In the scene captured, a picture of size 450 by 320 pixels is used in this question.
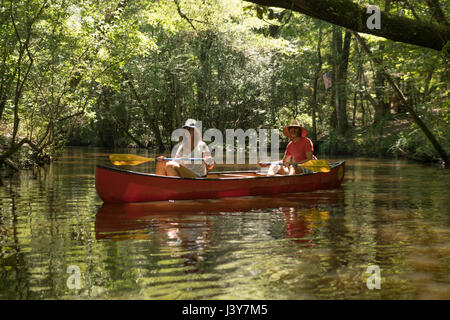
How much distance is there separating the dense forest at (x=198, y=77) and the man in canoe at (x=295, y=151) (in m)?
2.91

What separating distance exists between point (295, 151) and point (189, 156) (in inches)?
107

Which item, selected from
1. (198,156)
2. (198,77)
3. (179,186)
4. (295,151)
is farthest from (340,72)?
(179,186)

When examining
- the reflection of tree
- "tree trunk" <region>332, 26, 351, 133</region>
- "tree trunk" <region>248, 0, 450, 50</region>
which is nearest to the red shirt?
"tree trunk" <region>248, 0, 450, 50</region>

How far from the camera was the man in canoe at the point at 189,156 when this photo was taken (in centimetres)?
915

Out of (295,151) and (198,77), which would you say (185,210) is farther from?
(198,77)

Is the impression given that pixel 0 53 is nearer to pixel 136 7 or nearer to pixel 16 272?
pixel 16 272

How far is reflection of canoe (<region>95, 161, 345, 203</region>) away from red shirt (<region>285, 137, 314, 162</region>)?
47cm

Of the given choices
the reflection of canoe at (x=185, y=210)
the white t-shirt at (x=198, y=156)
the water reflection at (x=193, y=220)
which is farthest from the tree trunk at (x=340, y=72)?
the white t-shirt at (x=198, y=156)

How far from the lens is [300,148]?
10.8 meters

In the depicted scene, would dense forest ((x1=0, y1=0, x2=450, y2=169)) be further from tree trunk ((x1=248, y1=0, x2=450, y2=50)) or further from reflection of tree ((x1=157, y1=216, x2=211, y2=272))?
reflection of tree ((x1=157, y1=216, x2=211, y2=272))

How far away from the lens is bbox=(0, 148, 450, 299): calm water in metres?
3.98

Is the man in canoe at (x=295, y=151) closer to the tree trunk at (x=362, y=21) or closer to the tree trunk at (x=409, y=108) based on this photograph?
the tree trunk at (x=409, y=108)

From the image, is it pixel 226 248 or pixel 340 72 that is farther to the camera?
pixel 340 72
